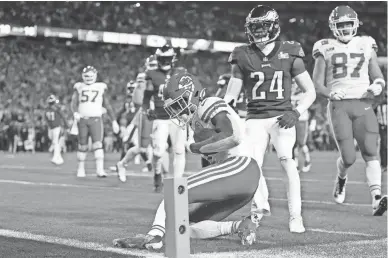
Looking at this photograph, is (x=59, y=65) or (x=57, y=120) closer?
(x=57, y=120)

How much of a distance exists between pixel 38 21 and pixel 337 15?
2649 centimetres

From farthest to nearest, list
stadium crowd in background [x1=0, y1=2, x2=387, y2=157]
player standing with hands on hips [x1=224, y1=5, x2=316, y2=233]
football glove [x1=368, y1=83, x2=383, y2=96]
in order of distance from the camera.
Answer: stadium crowd in background [x1=0, y1=2, x2=387, y2=157] < football glove [x1=368, y1=83, x2=383, y2=96] < player standing with hands on hips [x1=224, y1=5, x2=316, y2=233]

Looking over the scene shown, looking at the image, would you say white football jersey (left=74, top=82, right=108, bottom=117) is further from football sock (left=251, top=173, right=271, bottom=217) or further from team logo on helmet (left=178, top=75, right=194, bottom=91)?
team logo on helmet (left=178, top=75, right=194, bottom=91)

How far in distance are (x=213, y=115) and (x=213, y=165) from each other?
0.31 metres

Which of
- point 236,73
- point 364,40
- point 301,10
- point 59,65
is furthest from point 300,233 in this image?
A: point 301,10

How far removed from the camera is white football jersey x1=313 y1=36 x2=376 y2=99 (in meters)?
6.89

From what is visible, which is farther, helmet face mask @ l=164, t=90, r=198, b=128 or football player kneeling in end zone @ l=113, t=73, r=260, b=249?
helmet face mask @ l=164, t=90, r=198, b=128

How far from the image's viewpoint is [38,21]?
104 feet

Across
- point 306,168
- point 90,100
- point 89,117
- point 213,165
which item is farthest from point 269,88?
point 306,168

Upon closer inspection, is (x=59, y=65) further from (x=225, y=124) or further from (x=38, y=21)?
(x=225, y=124)

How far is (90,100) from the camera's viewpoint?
12523mm

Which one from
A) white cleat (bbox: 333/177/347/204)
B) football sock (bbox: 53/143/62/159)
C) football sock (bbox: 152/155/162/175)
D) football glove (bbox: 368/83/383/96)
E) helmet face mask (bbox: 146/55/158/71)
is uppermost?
helmet face mask (bbox: 146/55/158/71)

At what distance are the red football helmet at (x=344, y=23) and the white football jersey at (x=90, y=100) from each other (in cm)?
635

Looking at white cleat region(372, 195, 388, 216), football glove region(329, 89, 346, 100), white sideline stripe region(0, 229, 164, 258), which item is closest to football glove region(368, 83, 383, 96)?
football glove region(329, 89, 346, 100)
